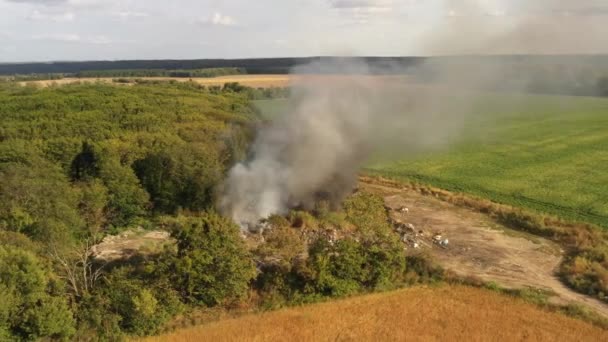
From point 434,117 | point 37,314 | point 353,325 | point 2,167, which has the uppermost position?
point 434,117

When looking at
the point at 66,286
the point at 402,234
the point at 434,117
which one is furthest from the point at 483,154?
the point at 66,286

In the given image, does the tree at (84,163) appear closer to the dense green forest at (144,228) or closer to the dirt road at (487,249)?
the dense green forest at (144,228)

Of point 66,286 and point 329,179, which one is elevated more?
point 329,179

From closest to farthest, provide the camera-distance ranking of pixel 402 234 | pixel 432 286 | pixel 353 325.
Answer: pixel 353 325, pixel 432 286, pixel 402 234

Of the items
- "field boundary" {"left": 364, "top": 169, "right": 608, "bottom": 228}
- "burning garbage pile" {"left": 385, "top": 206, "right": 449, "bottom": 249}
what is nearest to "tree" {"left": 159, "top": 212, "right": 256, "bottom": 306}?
"burning garbage pile" {"left": 385, "top": 206, "right": 449, "bottom": 249}

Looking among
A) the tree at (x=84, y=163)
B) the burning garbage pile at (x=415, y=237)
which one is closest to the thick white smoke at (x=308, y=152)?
the burning garbage pile at (x=415, y=237)

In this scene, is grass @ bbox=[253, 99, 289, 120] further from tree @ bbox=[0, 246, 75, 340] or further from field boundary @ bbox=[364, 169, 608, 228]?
tree @ bbox=[0, 246, 75, 340]

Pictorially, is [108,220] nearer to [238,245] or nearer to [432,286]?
[238,245]
